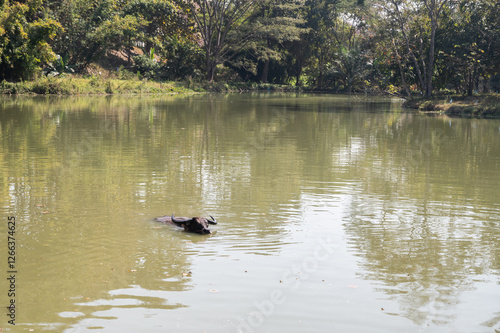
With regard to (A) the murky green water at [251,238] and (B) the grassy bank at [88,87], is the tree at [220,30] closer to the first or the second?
(B) the grassy bank at [88,87]

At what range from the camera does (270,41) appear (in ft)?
196

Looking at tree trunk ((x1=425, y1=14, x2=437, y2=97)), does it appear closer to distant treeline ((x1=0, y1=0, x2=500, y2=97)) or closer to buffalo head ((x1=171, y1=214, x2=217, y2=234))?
distant treeline ((x1=0, y1=0, x2=500, y2=97))

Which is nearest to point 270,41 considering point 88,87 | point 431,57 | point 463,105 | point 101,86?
point 101,86

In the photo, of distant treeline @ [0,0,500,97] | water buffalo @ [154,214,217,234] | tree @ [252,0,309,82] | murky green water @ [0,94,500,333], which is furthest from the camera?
tree @ [252,0,309,82]

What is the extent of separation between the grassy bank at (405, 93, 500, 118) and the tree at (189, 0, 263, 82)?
2187 cm

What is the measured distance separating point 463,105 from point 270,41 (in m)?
35.1

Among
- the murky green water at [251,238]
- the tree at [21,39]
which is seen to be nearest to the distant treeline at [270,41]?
the tree at [21,39]

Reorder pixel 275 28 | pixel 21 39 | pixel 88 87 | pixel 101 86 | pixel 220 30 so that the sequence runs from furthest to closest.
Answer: pixel 275 28, pixel 220 30, pixel 101 86, pixel 88 87, pixel 21 39

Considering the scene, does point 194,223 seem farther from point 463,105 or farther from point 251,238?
point 463,105

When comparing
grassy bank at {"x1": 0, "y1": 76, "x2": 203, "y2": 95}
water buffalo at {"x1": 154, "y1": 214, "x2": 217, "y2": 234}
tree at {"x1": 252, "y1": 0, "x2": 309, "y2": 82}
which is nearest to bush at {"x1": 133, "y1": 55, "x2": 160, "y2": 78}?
grassy bank at {"x1": 0, "y1": 76, "x2": 203, "y2": 95}

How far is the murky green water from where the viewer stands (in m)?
4.52

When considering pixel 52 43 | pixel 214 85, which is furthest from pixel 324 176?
pixel 214 85

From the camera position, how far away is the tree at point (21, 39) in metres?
29.9

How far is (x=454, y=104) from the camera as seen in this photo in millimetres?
28016
